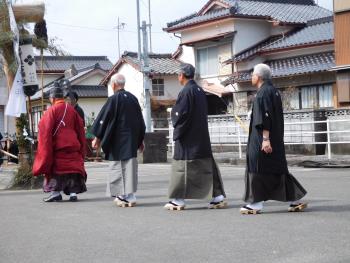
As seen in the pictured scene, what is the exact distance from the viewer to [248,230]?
6359mm

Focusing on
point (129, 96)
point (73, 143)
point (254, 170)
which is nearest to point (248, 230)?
point (254, 170)

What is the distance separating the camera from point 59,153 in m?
9.36

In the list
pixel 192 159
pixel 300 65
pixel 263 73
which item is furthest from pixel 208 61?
pixel 263 73

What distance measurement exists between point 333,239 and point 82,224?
2.94m

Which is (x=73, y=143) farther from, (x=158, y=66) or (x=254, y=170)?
(x=158, y=66)

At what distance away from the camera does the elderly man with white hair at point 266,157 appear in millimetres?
7352

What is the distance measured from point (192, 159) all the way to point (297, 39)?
62.2 ft

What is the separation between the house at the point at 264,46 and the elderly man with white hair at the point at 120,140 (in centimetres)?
1454

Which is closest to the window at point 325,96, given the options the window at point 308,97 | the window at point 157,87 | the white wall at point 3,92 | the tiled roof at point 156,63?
the window at point 308,97

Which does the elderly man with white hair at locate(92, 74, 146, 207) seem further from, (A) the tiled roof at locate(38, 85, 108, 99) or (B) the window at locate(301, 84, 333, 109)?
(A) the tiled roof at locate(38, 85, 108, 99)

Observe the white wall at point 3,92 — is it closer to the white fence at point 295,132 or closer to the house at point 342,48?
the white fence at point 295,132

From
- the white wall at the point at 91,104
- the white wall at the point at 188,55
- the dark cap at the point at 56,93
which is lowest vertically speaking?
the dark cap at the point at 56,93

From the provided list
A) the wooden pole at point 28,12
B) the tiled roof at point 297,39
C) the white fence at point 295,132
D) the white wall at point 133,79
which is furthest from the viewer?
the white wall at point 133,79

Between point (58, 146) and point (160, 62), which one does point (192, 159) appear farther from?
point (160, 62)
